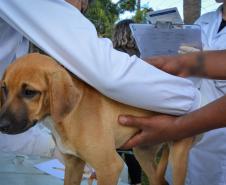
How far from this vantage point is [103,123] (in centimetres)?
161

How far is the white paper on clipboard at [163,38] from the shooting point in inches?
83.6

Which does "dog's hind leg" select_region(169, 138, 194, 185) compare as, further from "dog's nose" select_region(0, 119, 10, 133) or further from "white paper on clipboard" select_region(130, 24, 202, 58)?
"dog's nose" select_region(0, 119, 10, 133)

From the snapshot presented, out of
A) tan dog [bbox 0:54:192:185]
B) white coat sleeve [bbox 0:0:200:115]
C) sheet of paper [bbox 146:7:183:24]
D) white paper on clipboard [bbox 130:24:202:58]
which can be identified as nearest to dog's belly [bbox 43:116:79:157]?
tan dog [bbox 0:54:192:185]

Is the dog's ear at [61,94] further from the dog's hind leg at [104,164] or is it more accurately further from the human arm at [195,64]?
the human arm at [195,64]

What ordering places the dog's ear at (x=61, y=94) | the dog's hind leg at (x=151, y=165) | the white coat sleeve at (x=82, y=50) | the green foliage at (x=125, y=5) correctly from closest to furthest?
the white coat sleeve at (x=82, y=50)
the dog's ear at (x=61, y=94)
the dog's hind leg at (x=151, y=165)
the green foliage at (x=125, y=5)

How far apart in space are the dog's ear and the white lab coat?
105 centimetres

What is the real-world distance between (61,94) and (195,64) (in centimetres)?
65

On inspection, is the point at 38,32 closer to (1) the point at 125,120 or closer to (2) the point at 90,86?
(2) the point at 90,86

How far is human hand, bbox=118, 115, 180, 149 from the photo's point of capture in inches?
65.8

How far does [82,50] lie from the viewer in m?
1.36

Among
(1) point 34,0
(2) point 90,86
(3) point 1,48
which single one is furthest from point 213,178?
(1) point 34,0

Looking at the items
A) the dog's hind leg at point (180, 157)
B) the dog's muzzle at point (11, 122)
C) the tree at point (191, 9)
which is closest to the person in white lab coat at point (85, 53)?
the dog's muzzle at point (11, 122)

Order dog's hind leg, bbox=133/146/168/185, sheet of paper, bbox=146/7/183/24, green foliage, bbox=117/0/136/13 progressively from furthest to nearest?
green foliage, bbox=117/0/136/13, sheet of paper, bbox=146/7/183/24, dog's hind leg, bbox=133/146/168/185

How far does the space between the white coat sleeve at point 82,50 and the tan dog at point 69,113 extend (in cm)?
9
